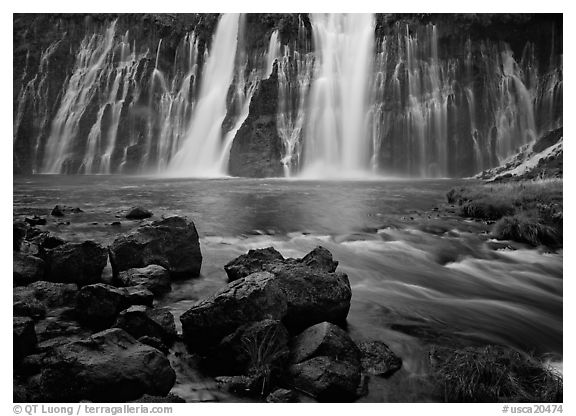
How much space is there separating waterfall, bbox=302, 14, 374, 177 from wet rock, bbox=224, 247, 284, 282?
24.2ft

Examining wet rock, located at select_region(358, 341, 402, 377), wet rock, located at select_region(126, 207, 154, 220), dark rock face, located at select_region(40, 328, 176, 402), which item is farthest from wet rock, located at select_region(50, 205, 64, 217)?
wet rock, located at select_region(358, 341, 402, 377)

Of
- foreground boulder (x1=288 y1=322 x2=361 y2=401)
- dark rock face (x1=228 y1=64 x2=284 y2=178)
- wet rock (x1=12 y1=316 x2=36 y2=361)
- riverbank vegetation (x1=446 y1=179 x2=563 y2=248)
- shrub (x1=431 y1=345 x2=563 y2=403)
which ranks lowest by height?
shrub (x1=431 y1=345 x2=563 y2=403)

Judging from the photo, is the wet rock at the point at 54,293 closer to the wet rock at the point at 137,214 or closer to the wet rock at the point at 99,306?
the wet rock at the point at 99,306

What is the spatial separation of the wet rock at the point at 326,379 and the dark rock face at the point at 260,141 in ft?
28.5

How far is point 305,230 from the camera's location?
6.23 m

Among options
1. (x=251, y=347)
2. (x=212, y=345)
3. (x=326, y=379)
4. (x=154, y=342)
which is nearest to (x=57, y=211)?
(x=154, y=342)

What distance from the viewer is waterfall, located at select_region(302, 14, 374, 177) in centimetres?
1238

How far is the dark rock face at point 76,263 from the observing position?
161 inches

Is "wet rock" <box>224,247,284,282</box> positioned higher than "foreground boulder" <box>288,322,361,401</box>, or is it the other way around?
"wet rock" <box>224,247,284,282</box>

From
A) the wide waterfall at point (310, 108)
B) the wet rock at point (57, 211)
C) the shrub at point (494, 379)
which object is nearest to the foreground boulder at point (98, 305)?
the shrub at point (494, 379)

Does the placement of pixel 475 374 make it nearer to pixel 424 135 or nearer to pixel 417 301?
pixel 417 301

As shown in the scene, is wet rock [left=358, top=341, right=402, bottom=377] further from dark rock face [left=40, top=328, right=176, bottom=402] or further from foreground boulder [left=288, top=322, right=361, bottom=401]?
dark rock face [left=40, top=328, right=176, bottom=402]
